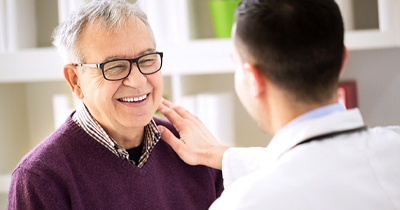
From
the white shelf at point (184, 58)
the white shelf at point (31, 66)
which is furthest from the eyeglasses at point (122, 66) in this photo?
the white shelf at point (31, 66)

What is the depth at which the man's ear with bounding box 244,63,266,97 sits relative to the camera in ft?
4.46

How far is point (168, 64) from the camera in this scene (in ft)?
9.03

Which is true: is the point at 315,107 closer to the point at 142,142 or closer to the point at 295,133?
the point at 295,133

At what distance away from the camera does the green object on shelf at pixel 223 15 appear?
2.75m

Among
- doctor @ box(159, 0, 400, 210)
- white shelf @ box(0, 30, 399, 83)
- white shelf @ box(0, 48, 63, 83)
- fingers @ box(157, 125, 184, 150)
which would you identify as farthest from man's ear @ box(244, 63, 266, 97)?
white shelf @ box(0, 48, 63, 83)

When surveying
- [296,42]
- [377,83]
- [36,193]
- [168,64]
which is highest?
[296,42]

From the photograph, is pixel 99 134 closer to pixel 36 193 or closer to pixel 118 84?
pixel 118 84

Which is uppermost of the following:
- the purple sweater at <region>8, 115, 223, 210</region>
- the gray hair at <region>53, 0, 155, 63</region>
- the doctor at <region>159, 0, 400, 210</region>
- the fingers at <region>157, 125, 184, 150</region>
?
the gray hair at <region>53, 0, 155, 63</region>

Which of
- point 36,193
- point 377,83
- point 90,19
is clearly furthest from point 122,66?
point 377,83

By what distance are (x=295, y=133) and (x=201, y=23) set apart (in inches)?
68.2

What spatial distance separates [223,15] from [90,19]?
3.21 ft

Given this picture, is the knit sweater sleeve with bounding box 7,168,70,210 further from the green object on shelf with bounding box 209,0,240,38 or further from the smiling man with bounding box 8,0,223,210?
the green object on shelf with bounding box 209,0,240,38

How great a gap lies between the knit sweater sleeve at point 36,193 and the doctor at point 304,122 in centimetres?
60

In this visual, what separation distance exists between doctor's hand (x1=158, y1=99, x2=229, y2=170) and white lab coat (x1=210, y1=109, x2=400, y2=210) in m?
0.64
